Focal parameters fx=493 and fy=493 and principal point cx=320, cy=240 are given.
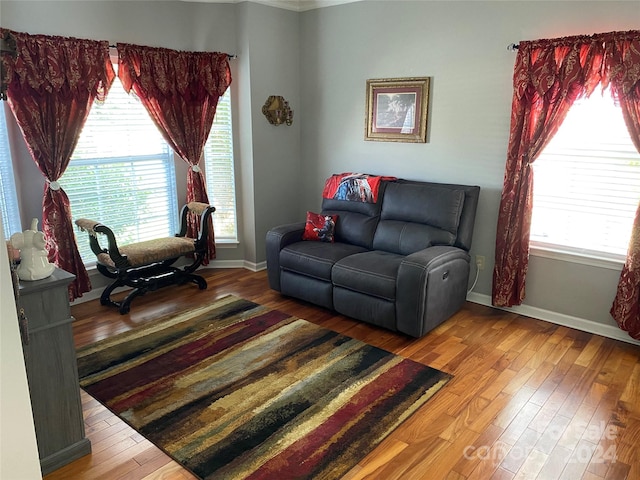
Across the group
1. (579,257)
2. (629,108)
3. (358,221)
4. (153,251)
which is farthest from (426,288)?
(153,251)

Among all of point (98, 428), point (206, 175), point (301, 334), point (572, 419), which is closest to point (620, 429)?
point (572, 419)

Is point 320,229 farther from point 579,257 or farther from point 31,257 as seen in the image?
point 31,257

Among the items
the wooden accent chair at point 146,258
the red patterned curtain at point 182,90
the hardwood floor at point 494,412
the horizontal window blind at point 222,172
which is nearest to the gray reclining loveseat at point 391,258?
the hardwood floor at point 494,412

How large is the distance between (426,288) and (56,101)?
116 inches

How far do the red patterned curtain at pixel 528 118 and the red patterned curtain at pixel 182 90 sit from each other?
8.25 ft

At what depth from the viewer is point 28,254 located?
6.91ft

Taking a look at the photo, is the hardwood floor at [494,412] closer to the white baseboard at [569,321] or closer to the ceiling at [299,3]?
the white baseboard at [569,321]

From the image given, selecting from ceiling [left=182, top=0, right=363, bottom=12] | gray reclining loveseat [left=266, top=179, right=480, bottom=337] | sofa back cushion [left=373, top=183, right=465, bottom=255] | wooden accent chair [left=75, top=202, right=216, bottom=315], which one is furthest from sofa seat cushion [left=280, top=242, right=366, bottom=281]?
ceiling [left=182, top=0, right=363, bottom=12]

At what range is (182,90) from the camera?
4.27m

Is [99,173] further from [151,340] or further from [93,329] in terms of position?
[151,340]

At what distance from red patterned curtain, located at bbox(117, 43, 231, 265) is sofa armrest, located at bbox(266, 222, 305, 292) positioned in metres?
0.86

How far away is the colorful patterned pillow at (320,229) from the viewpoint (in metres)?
4.15

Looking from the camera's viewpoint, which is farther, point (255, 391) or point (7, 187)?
point (7, 187)

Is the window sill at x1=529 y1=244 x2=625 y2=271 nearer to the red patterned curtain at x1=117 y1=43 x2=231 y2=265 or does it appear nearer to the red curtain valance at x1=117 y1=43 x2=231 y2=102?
the red patterned curtain at x1=117 y1=43 x2=231 y2=265
